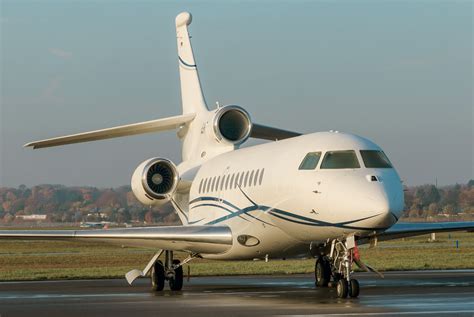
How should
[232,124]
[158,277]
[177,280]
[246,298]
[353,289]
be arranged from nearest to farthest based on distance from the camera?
[353,289] → [246,298] → [158,277] → [177,280] → [232,124]

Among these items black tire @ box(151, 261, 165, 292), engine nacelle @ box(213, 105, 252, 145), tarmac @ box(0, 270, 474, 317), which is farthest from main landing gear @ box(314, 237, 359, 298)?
engine nacelle @ box(213, 105, 252, 145)

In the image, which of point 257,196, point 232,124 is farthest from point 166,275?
point 232,124

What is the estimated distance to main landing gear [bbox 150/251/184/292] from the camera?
2475 centimetres

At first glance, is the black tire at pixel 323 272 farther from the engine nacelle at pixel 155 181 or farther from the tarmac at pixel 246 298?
the engine nacelle at pixel 155 181

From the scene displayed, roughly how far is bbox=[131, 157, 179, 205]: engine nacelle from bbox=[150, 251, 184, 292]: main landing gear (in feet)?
8.40

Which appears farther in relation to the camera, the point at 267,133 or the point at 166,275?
the point at 267,133

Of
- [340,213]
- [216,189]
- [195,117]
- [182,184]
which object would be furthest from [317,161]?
[195,117]

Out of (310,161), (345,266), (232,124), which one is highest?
(232,124)

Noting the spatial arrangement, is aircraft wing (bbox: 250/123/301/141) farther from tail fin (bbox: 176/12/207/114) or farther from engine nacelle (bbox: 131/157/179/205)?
engine nacelle (bbox: 131/157/179/205)

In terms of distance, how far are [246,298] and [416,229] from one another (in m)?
5.49

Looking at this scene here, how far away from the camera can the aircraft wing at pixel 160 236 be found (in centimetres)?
2312

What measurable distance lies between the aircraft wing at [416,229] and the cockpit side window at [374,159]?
9.62ft

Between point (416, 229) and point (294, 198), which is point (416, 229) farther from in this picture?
point (294, 198)

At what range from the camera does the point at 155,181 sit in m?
27.1
